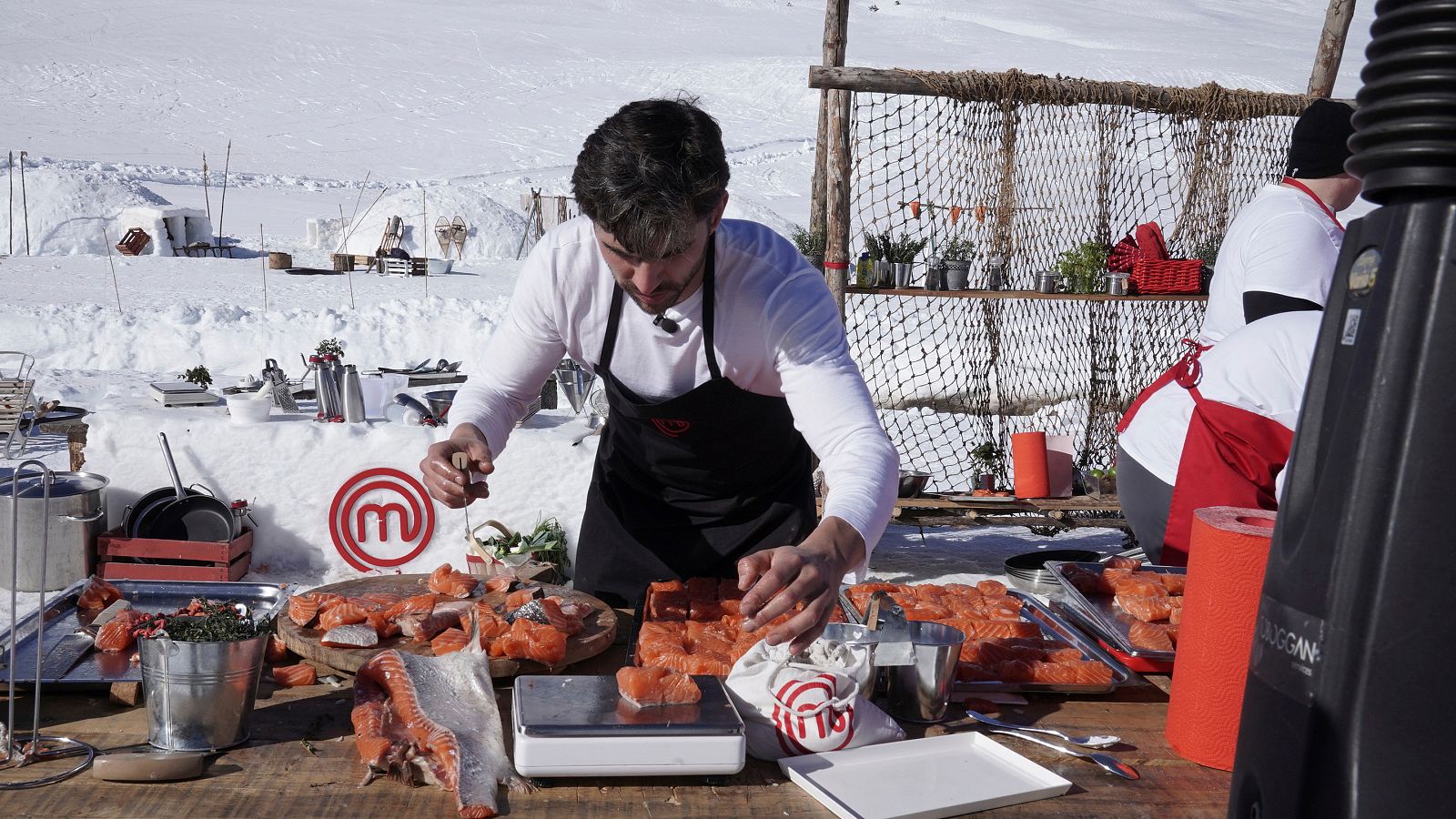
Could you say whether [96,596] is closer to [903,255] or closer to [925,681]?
[925,681]

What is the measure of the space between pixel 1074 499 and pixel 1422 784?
236 inches

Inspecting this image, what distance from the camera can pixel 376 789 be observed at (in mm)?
1632

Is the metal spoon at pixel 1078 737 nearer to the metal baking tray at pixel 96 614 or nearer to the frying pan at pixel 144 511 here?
the metal baking tray at pixel 96 614

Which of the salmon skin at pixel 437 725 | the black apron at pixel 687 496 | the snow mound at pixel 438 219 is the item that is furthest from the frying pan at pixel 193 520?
the snow mound at pixel 438 219

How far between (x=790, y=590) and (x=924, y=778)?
340 mm

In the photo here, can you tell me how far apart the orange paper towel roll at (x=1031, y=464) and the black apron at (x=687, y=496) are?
379 cm

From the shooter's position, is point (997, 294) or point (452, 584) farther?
point (997, 294)

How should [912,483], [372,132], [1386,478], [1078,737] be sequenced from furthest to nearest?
[372,132] < [912,483] < [1078,737] < [1386,478]

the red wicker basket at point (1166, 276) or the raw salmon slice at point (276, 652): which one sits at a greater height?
the red wicker basket at point (1166, 276)

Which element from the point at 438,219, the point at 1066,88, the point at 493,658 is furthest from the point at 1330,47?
the point at 438,219

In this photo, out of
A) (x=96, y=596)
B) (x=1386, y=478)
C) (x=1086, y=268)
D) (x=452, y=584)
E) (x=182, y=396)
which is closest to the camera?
(x=1386, y=478)

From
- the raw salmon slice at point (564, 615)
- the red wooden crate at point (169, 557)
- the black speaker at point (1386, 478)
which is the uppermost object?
the black speaker at point (1386, 478)

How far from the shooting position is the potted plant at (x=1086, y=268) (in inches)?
275

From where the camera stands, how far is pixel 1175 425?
10.8 ft
